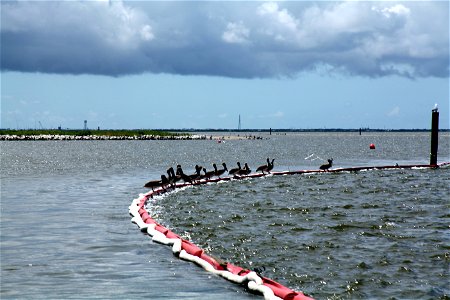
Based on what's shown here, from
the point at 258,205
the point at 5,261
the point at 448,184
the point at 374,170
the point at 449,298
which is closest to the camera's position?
the point at 449,298

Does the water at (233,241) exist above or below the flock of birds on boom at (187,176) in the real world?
below

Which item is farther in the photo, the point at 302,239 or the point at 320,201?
the point at 320,201

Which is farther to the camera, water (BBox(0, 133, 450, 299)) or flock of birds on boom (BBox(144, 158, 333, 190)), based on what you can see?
flock of birds on boom (BBox(144, 158, 333, 190))

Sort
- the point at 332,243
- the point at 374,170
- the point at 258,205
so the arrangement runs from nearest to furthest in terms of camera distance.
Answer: the point at 332,243, the point at 258,205, the point at 374,170

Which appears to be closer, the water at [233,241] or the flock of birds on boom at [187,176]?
the water at [233,241]

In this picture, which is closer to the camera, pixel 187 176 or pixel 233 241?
pixel 233 241

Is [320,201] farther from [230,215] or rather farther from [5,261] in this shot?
[5,261]

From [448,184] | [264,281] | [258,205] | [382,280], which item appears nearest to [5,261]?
[264,281]

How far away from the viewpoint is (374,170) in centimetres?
5562

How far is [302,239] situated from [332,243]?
1132mm

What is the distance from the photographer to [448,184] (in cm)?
4259

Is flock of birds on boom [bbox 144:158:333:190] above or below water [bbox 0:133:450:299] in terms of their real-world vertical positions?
above

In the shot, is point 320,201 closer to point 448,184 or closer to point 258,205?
point 258,205

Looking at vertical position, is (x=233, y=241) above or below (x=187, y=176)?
below
